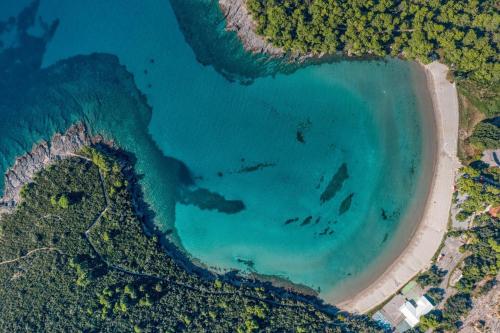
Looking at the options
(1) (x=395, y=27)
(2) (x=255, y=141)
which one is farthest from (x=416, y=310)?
(1) (x=395, y=27)

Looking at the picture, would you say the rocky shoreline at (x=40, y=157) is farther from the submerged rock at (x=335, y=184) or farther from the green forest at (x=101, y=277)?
the submerged rock at (x=335, y=184)

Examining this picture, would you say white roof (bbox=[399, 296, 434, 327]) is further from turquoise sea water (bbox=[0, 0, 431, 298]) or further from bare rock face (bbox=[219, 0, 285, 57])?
bare rock face (bbox=[219, 0, 285, 57])

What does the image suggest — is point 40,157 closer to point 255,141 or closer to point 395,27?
point 255,141

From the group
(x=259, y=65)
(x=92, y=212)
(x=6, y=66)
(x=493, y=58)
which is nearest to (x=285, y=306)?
(x=92, y=212)

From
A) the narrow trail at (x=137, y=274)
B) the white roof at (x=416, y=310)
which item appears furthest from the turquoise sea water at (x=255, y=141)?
the white roof at (x=416, y=310)

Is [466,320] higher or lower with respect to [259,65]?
lower

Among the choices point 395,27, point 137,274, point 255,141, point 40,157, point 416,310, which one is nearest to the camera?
point 395,27

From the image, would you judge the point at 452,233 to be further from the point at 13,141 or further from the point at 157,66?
the point at 13,141
